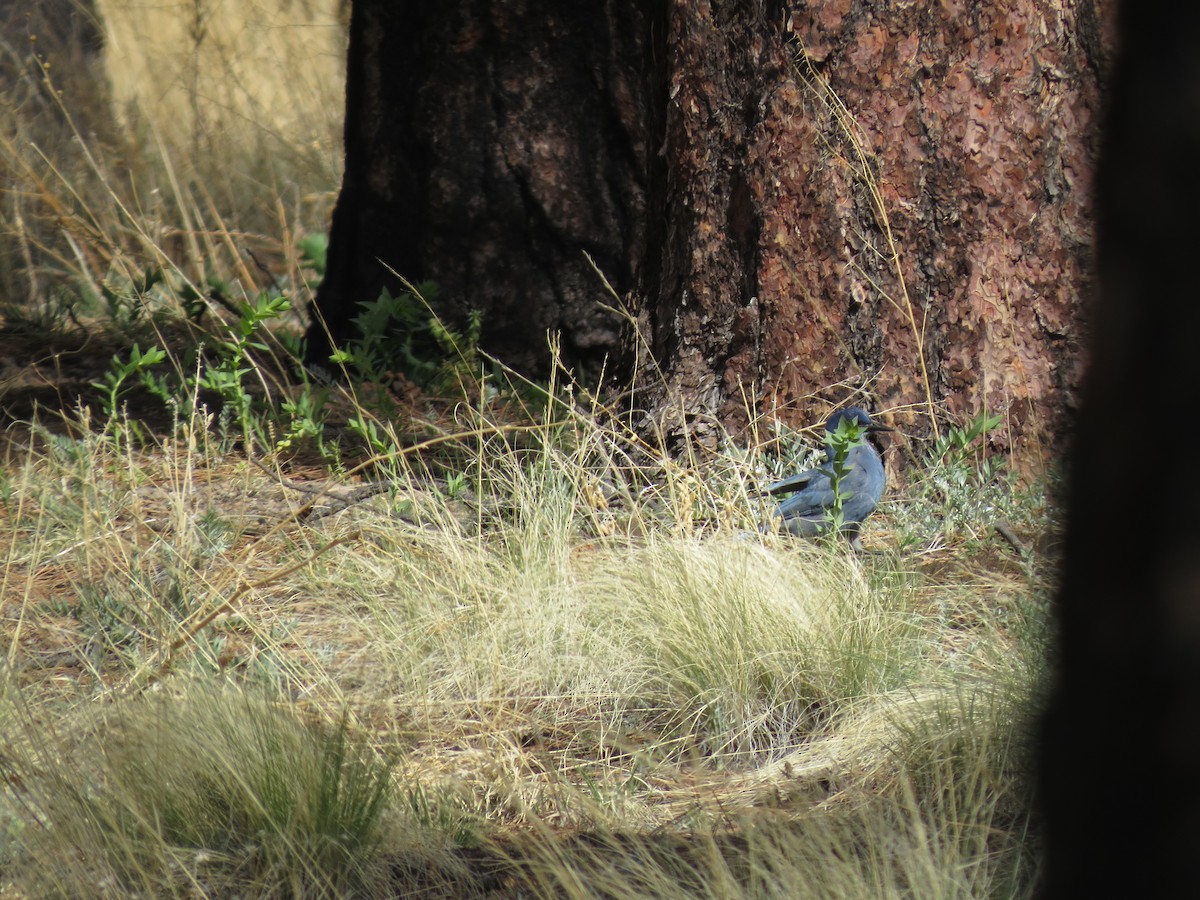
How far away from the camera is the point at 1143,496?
84 cm

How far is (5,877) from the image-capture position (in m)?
2.08

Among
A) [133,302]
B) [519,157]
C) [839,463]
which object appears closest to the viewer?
[839,463]

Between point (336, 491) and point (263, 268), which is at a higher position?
point (263, 268)

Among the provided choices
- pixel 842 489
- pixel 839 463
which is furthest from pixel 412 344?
pixel 839 463

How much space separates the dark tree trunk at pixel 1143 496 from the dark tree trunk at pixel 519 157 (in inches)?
155

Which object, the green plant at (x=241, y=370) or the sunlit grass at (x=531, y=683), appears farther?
the green plant at (x=241, y=370)

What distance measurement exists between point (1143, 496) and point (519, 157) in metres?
4.16

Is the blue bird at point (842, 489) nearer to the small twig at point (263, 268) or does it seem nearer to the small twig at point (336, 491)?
the small twig at point (336, 491)

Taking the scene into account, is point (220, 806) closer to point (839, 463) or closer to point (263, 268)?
point (839, 463)

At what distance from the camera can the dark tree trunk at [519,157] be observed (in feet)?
15.6

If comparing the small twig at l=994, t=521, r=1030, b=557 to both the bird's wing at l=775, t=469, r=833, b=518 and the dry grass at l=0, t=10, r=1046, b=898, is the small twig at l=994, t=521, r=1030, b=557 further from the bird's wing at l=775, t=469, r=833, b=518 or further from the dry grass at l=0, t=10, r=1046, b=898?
the bird's wing at l=775, t=469, r=833, b=518

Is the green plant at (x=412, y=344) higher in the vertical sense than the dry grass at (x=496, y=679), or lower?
higher

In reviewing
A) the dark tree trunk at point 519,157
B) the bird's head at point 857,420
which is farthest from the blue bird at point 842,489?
the dark tree trunk at point 519,157

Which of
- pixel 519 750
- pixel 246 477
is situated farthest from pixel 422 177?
pixel 519 750
